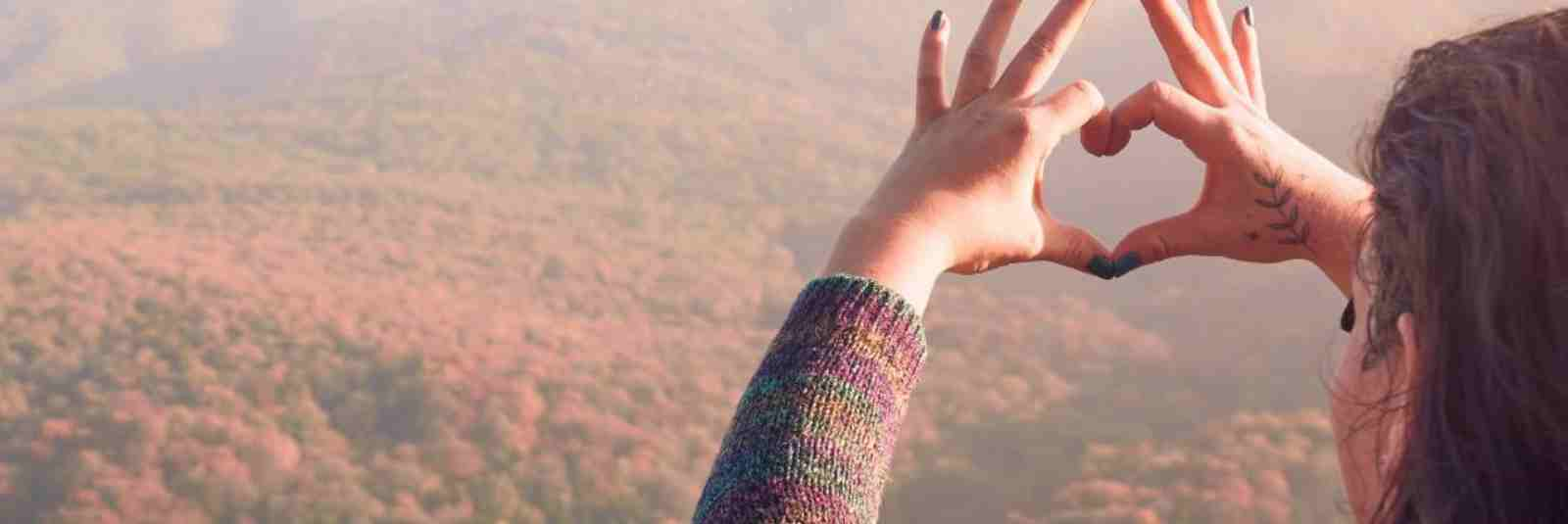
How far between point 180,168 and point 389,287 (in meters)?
4.96

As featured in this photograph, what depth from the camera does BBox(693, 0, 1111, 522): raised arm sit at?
0.75 m

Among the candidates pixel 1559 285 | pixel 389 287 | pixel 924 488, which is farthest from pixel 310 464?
pixel 1559 285

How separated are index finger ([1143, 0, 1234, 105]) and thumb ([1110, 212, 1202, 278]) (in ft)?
0.33

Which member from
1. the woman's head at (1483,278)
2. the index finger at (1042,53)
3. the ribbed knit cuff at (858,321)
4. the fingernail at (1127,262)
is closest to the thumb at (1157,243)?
the fingernail at (1127,262)

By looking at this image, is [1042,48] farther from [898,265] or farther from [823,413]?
[823,413]

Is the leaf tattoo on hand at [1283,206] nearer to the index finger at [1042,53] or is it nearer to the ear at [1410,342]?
the index finger at [1042,53]

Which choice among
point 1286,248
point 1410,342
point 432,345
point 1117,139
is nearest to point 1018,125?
point 1117,139

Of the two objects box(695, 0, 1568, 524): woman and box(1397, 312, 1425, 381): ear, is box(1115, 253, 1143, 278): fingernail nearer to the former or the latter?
box(695, 0, 1568, 524): woman

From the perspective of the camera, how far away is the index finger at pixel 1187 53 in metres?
1.03

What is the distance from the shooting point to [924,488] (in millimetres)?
5379

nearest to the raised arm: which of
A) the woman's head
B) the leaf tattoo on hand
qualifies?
the leaf tattoo on hand

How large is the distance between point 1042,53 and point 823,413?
1.21 ft

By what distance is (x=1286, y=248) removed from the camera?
3.50ft

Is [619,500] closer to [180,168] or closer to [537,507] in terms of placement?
[537,507]
